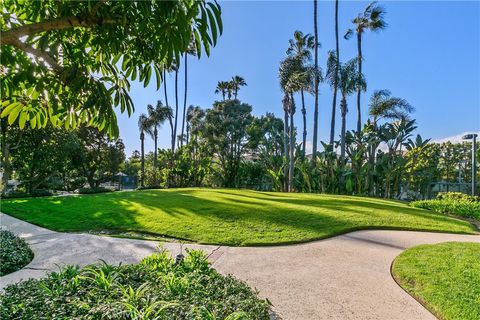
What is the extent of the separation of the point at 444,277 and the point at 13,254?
23.1 ft

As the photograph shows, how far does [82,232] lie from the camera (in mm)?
7559

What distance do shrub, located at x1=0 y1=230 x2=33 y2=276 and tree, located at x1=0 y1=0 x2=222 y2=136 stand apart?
4.57 meters

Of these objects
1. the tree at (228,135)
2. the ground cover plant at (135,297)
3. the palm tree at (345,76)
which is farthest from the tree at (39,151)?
the ground cover plant at (135,297)

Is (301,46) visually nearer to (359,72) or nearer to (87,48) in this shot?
(359,72)

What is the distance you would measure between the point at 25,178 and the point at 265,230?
859 inches

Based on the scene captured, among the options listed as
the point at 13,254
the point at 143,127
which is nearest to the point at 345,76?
the point at 13,254

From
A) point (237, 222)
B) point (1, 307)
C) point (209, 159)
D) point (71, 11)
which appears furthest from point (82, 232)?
point (209, 159)

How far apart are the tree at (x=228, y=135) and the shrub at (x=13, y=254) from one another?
22957 mm

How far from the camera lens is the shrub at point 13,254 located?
4.85 meters

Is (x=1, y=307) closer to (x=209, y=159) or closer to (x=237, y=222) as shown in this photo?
(x=237, y=222)

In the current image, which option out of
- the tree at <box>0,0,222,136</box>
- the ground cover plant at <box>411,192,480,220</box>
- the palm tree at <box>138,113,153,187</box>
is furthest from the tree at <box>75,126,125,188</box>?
the tree at <box>0,0,222,136</box>

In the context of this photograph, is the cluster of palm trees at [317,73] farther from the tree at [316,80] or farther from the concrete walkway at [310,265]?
the concrete walkway at [310,265]

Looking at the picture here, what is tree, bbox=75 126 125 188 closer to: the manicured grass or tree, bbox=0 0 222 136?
the manicured grass

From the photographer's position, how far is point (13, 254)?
17.3 feet
